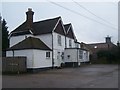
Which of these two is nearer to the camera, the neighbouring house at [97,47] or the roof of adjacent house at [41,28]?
the roof of adjacent house at [41,28]

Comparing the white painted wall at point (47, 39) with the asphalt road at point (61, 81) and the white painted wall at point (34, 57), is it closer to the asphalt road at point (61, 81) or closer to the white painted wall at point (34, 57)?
the white painted wall at point (34, 57)

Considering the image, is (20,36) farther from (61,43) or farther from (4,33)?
(4,33)

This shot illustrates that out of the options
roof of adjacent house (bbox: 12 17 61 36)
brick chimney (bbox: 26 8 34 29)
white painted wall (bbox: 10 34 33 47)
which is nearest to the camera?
roof of adjacent house (bbox: 12 17 61 36)

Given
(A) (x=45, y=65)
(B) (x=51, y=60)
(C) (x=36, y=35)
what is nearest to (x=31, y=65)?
(A) (x=45, y=65)

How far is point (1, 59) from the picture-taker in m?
28.0

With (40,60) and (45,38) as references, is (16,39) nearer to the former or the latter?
(45,38)

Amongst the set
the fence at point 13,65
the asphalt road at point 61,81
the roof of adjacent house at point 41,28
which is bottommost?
the asphalt road at point 61,81

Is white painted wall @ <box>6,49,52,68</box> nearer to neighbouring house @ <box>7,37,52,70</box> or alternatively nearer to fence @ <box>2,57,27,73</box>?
neighbouring house @ <box>7,37,52,70</box>

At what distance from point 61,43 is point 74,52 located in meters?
2.91

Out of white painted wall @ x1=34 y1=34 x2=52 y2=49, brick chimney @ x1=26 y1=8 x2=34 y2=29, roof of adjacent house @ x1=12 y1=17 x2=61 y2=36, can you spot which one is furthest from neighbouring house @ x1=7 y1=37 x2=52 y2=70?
brick chimney @ x1=26 y1=8 x2=34 y2=29

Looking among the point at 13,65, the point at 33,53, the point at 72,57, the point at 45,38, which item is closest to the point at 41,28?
the point at 45,38

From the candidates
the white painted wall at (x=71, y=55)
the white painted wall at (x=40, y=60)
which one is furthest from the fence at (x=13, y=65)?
the white painted wall at (x=71, y=55)

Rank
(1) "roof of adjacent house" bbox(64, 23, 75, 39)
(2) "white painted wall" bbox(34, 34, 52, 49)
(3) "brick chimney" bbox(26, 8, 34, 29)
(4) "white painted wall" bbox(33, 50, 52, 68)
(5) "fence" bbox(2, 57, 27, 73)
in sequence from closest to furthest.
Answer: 1. (5) "fence" bbox(2, 57, 27, 73)
2. (4) "white painted wall" bbox(33, 50, 52, 68)
3. (2) "white painted wall" bbox(34, 34, 52, 49)
4. (3) "brick chimney" bbox(26, 8, 34, 29)
5. (1) "roof of adjacent house" bbox(64, 23, 75, 39)

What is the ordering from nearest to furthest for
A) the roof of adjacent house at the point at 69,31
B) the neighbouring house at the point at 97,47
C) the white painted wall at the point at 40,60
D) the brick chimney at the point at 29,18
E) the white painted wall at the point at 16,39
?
the white painted wall at the point at 40,60 → the white painted wall at the point at 16,39 → the brick chimney at the point at 29,18 → the roof of adjacent house at the point at 69,31 → the neighbouring house at the point at 97,47
